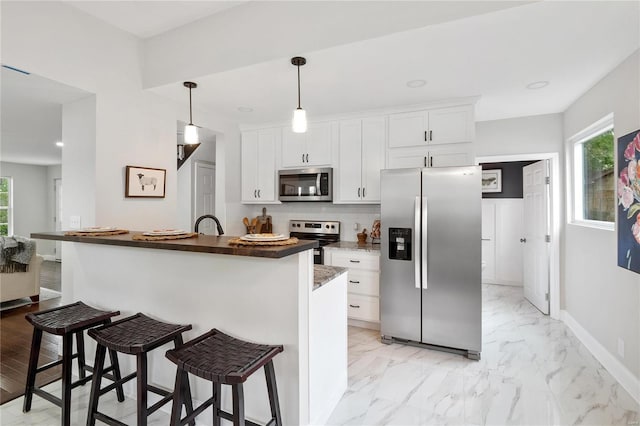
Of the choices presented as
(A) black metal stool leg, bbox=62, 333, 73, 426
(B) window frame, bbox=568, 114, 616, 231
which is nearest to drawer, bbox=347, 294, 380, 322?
(B) window frame, bbox=568, 114, 616, 231

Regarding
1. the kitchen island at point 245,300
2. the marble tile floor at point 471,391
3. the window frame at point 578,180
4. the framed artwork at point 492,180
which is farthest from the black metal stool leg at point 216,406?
the framed artwork at point 492,180

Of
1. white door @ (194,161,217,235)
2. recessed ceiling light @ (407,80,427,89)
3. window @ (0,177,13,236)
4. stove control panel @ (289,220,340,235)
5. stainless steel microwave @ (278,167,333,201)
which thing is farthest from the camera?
window @ (0,177,13,236)

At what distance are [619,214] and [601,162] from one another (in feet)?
2.69

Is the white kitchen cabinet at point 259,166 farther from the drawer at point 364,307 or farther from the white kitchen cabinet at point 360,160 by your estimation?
the drawer at point 364,307

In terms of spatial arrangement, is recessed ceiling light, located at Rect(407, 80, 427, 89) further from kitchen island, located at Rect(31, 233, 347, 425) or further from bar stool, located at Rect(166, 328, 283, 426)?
bar stool, located at Rect(166, 328, 283, 426)

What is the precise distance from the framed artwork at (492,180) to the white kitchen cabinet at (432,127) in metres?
2.81

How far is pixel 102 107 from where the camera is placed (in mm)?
2756

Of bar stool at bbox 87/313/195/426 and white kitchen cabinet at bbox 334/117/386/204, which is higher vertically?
white kitchen cabinet at bbox 334/117/386/204

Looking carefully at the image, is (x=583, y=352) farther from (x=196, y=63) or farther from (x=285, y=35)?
(x=196, y=63)

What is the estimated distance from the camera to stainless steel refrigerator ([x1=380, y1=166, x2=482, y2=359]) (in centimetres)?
286

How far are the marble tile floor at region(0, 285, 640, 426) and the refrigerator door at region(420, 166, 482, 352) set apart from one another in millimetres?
241

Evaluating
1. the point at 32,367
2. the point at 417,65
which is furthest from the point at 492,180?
the point at 32,367

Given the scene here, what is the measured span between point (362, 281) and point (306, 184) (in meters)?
1.33

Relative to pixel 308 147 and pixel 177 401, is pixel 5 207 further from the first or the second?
pixel 177 401
